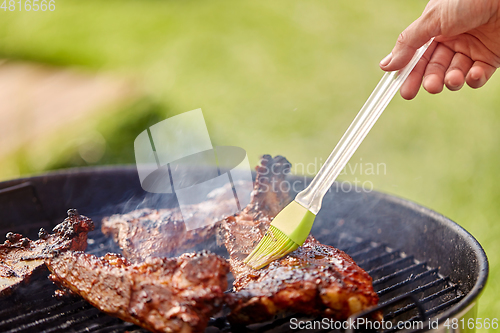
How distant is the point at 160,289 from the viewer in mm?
1740

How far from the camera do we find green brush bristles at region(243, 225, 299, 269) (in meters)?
2.02

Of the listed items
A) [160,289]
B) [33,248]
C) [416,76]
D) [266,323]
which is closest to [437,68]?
[416,76]

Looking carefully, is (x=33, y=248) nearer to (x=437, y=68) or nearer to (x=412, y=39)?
(x=412, y=39)

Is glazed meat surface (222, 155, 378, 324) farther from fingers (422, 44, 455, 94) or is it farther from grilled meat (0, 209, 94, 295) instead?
fingers (422, 44, 455, 94)

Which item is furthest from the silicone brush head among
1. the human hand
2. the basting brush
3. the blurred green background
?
the blurred green background

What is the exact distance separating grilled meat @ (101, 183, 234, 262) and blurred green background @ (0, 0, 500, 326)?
208 cm

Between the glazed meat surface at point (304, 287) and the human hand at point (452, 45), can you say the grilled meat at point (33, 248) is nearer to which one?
the glazed meat surface at point (304, 287)

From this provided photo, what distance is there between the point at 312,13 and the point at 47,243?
30.3ft

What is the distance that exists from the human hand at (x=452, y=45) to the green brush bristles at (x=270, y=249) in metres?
1.14

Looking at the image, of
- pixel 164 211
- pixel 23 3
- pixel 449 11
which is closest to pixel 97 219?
pixel 164 211

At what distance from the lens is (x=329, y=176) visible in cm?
202

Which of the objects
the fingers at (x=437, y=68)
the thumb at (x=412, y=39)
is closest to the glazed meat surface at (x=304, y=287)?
the thumb at (x=412, y=39)

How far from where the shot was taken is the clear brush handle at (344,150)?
202cm

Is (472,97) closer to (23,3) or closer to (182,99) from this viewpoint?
(182,99)
